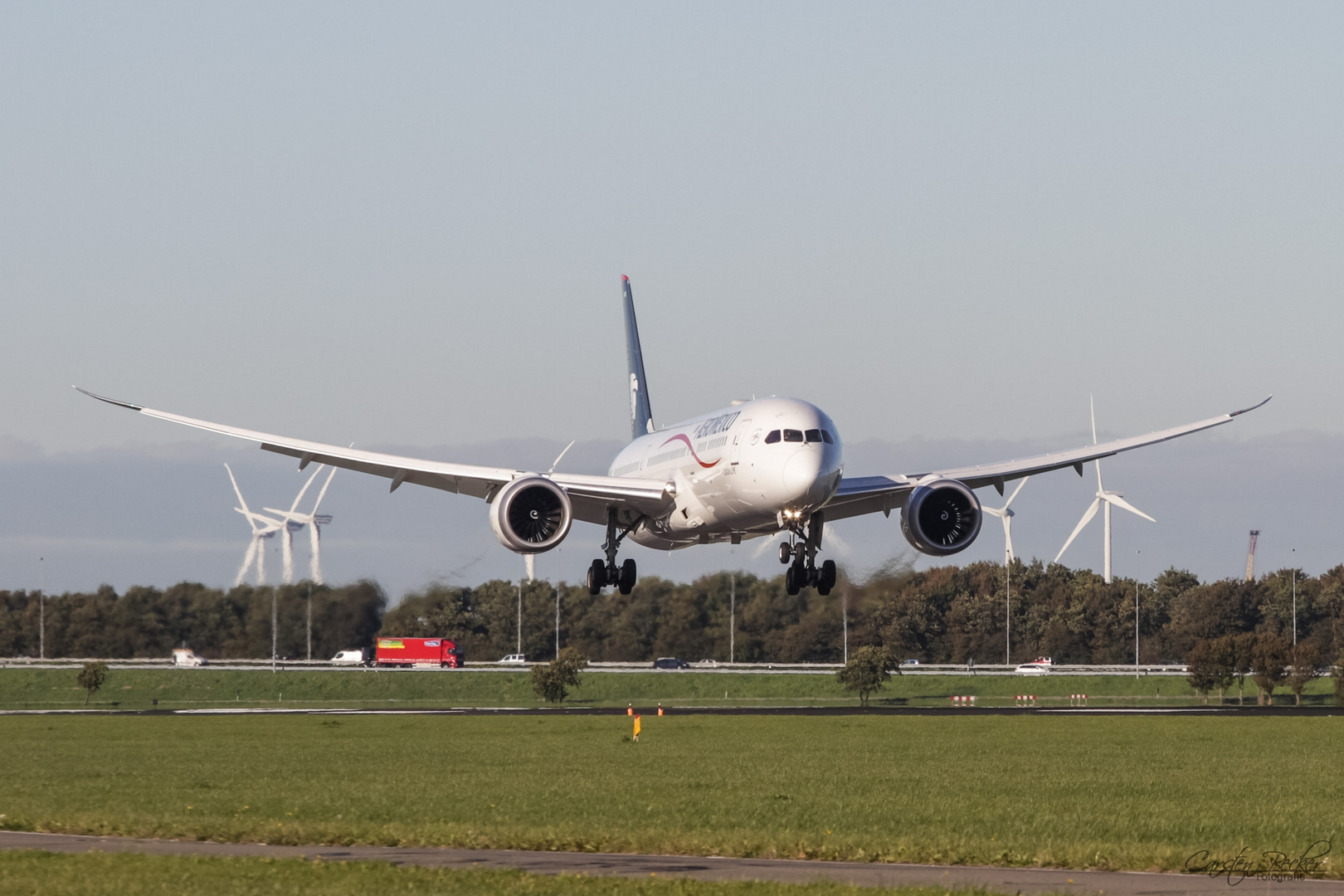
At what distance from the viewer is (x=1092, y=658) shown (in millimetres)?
199500

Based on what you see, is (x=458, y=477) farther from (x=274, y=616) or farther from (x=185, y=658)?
(x=185, y=658)

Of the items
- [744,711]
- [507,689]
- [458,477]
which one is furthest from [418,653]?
[458,477]

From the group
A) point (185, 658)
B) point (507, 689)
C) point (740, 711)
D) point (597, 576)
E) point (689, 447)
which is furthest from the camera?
point (507, 689)

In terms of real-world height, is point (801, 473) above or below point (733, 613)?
above

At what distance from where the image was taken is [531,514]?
2410 inches

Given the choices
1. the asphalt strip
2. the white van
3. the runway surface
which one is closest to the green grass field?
the white van

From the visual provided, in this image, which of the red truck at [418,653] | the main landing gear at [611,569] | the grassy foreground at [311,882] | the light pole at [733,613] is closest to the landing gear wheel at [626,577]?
the main landing gear at [611,569]

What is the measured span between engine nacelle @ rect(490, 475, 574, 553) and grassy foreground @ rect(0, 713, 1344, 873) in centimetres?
991

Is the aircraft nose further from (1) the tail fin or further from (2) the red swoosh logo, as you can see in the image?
(1) the tail fin

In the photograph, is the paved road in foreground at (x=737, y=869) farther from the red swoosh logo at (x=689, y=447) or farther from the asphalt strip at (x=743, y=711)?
the asphalt strip at (x=743, y=711)

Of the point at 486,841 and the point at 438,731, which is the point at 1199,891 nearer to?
the point at 486,841

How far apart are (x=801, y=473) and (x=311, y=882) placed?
2177 centimetres

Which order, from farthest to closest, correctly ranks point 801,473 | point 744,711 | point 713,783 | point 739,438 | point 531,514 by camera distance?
point 744,711
point 713,783
point 531,514
point 739,438
point 801,473

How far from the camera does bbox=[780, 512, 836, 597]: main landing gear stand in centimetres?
5872
